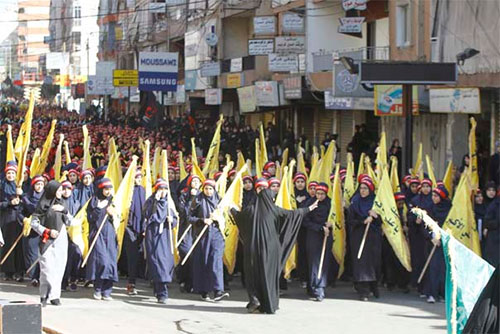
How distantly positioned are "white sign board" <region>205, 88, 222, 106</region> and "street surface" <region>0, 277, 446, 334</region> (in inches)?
1238

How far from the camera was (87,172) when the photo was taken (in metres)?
16.7

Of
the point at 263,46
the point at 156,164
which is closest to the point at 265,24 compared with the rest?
the point at 263,46

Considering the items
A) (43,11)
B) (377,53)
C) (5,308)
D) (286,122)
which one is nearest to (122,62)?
(286,122)

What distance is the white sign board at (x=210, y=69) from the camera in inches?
1817

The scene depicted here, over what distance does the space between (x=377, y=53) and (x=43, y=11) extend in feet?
495

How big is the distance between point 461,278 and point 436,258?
671 cm

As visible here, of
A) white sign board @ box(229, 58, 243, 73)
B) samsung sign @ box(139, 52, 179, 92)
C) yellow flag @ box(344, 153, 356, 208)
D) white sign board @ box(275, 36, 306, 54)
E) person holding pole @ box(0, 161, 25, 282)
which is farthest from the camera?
white sign board @ box(229, 58, 243, 73)

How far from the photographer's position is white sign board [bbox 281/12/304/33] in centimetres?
3803

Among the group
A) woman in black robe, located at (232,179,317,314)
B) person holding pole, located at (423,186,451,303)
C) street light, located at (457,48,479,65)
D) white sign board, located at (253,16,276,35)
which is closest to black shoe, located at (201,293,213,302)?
woman in black robe, located at (232,179,317,314)

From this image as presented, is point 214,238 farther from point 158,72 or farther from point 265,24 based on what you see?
point 265,24

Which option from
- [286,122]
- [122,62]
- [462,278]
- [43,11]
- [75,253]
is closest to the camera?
[462,278]

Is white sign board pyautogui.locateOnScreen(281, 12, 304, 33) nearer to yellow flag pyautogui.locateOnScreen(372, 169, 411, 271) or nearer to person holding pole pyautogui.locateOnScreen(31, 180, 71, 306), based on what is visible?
yellow flag pyautogui.locateOnScreen(372, 169, 411, 271)

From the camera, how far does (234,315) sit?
1391cm

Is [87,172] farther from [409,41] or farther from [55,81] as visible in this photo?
[55,81]
